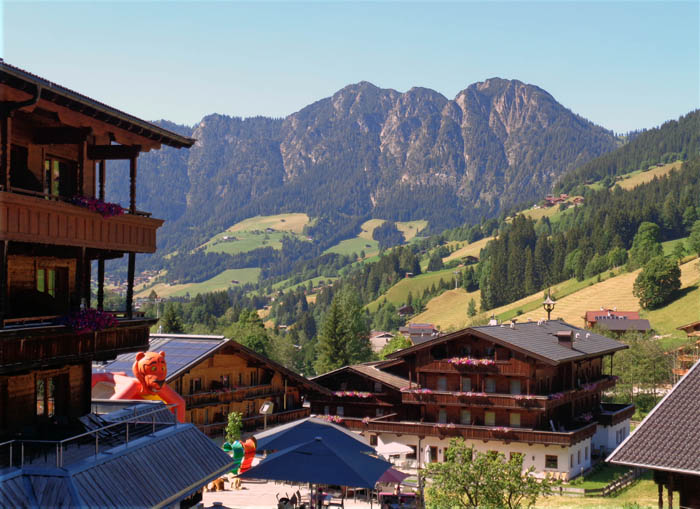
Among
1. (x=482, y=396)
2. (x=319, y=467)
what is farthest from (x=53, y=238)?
(x=482, y=396)

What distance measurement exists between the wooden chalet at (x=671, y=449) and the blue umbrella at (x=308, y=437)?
8747 millimetres

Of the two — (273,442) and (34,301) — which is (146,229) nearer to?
(34,301)

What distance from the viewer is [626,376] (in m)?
82.8

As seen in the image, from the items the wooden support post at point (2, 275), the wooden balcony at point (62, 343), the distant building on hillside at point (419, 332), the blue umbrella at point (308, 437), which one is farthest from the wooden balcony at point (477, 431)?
the distant building on hillside at point (419, 332)

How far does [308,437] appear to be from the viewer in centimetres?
2638

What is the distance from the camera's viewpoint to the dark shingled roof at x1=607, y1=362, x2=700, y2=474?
2020cm

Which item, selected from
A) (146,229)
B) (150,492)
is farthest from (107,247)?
(150,492)

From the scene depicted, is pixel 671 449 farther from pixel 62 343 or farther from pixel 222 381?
pixel 222 381

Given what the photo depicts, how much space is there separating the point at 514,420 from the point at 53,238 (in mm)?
40681

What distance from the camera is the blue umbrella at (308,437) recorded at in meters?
26.1

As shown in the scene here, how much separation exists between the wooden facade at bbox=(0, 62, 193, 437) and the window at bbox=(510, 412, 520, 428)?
34.2 meters

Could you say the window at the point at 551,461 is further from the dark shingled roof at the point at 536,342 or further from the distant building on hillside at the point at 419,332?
the distant building on hillside at the point at 419,332

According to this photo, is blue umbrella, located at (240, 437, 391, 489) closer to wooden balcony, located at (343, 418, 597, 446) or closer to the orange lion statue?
the orange lion statue

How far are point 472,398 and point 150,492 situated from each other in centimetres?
3805
